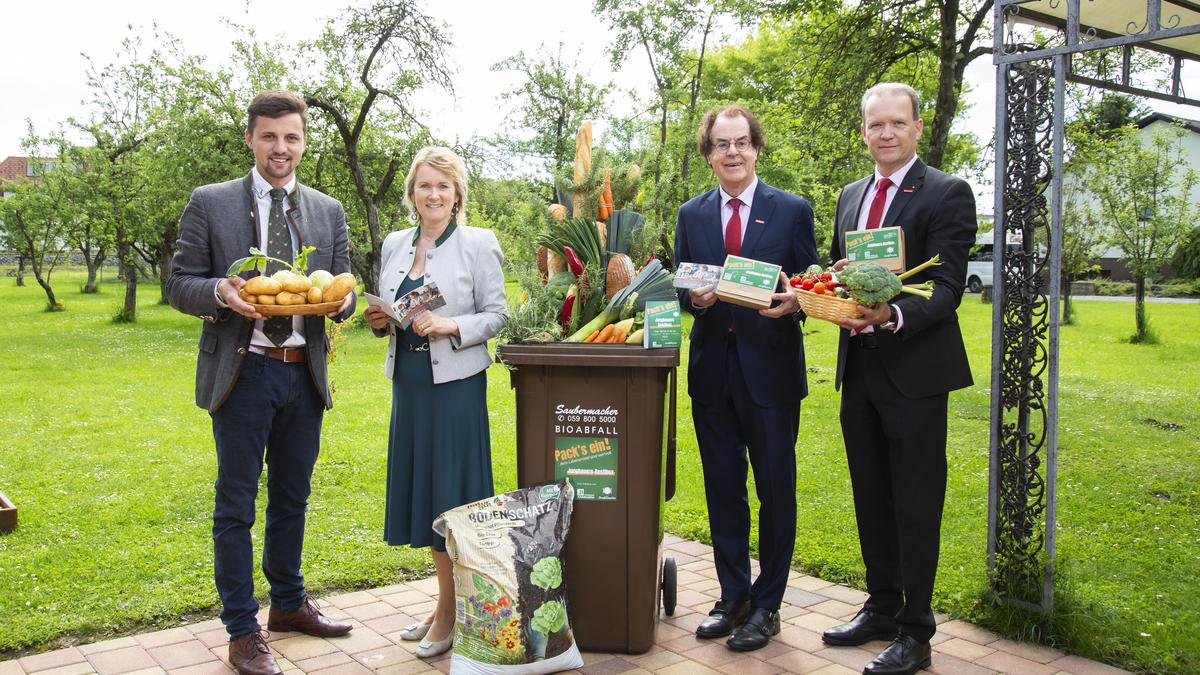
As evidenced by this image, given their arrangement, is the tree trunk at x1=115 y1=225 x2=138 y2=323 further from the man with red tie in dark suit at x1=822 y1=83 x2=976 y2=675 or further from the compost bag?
the man with red tie in dark suit at x1=822 y1=83 x2=976 y2=675

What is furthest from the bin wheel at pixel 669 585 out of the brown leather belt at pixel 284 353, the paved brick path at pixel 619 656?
the brown leather belt at pixel 284 353

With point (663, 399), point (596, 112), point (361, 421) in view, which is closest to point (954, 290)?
point (663, 399)

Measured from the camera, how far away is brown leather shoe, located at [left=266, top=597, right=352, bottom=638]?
396cm

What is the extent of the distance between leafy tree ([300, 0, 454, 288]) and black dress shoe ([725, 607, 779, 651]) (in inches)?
546

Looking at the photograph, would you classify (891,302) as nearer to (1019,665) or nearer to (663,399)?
(663,399)

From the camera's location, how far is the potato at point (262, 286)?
3.29m

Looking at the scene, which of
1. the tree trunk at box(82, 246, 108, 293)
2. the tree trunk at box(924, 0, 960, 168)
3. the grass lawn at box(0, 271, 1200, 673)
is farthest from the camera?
the tree trunk at box(82, 246, 108, 293)

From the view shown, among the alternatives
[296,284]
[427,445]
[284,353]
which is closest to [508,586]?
[427,445]

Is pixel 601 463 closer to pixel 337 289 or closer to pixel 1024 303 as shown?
pixel 337 289

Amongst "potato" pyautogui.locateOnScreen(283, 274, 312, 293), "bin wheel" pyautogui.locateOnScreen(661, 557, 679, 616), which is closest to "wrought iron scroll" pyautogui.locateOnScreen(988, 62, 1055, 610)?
"bin wheel" pyautogui.locateOnScreen(661, 557, 679, 616)

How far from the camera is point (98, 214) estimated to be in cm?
2530

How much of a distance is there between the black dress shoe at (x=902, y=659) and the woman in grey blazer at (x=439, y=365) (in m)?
1.66

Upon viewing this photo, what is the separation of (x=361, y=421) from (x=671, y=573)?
607 centimetres

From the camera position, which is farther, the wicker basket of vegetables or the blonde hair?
the blonde hair
